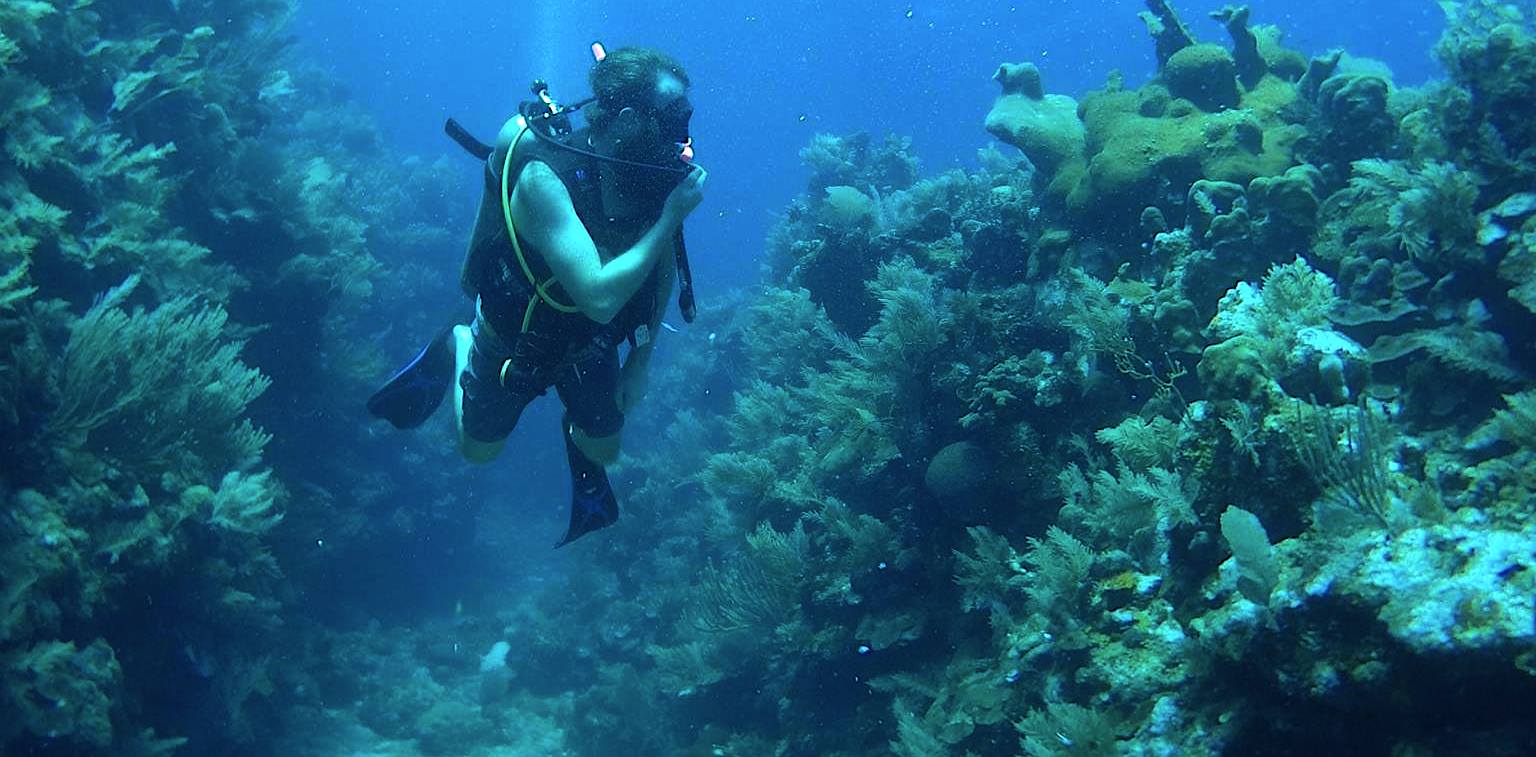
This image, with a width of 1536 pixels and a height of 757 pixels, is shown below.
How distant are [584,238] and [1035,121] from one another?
623 centimetres

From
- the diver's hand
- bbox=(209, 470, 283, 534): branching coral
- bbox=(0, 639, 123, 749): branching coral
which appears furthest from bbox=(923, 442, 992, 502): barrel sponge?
bbox=(0, 639, 123, 749): branching coral

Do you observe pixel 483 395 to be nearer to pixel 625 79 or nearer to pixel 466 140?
pixel 466 140

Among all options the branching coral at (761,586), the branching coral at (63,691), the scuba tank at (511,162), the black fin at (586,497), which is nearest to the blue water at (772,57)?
the branching coral at (761,586)

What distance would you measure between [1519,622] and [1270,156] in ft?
17.3

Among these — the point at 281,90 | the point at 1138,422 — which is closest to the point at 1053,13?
the point at 281,90

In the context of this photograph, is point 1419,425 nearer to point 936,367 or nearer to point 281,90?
point 936,367

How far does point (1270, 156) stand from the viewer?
6.40 metres

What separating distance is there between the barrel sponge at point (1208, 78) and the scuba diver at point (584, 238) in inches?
231

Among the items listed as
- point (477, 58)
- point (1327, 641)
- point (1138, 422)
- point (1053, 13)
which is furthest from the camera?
point (477, 58)

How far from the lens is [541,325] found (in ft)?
14.0

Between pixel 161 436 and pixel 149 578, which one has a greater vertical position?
pixel 161 436

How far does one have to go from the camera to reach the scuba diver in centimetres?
368

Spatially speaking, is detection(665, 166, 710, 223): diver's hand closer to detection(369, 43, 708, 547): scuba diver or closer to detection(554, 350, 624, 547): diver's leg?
detection(369, 43, 708, 547): scuba diver

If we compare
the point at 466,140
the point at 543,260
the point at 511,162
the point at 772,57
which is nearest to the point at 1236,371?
the point at 543,260
